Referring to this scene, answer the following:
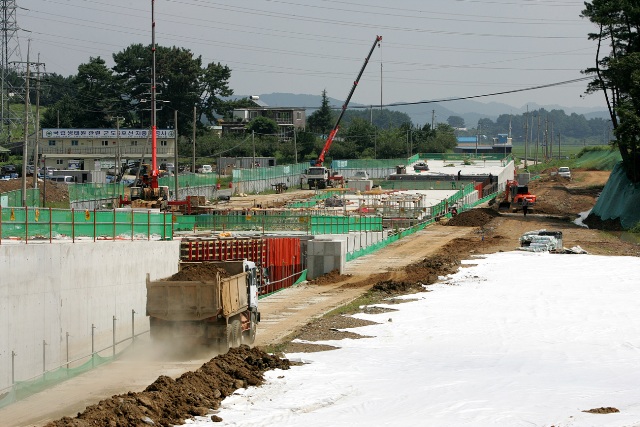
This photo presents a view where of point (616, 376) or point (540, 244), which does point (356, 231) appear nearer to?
point (540, 244)

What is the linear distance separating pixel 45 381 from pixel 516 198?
76112 mm

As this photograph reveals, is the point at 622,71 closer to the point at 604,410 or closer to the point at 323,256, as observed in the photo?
the point at 323,256

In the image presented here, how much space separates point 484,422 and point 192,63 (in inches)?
6145

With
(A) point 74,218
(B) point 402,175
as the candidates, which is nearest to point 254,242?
(A) point 74,218

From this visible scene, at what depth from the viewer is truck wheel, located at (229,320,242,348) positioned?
96.7ft

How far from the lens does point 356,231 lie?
69188mm

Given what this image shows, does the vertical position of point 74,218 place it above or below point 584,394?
above

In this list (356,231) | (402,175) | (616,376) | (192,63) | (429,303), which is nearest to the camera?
(616,376)

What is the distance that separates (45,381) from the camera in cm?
2870

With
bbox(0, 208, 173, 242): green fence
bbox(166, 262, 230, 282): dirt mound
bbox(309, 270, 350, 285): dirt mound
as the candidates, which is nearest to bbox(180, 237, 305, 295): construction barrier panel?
bbox(309, 270, 350, 285): dirt mound

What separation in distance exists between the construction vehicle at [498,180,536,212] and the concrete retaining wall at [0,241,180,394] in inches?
2488

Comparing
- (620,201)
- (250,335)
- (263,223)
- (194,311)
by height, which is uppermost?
(620,201)

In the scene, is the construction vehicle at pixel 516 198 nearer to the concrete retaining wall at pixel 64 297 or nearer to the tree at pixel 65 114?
the concrete retaining wall at pixel 64 297

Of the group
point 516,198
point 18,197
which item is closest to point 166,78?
point 516,198
